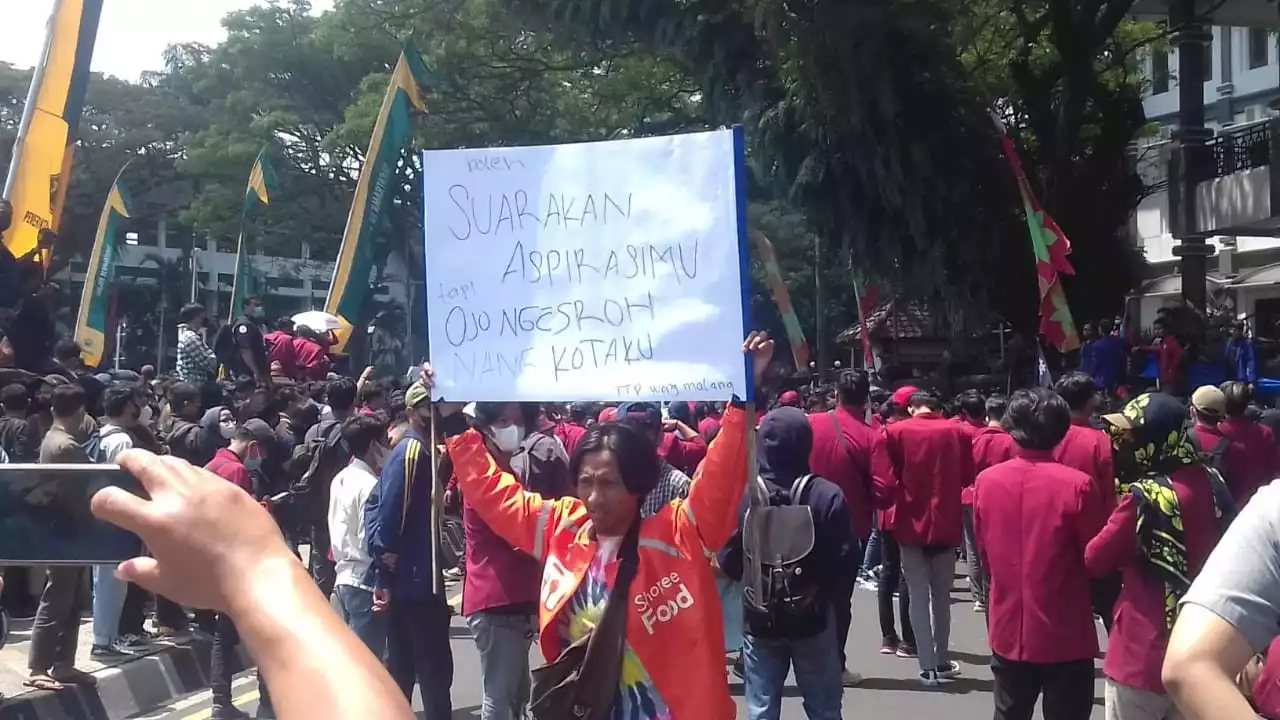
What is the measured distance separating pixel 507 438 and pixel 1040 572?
2963mm

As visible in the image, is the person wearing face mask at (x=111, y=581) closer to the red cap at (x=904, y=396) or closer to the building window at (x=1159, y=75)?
the red cap at (x=904, y=396)

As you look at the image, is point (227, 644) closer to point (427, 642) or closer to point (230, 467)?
point (230, 467)

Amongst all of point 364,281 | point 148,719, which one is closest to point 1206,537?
point 148,719

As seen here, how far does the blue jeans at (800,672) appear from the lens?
512cm

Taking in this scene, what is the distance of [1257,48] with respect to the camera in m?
33.0

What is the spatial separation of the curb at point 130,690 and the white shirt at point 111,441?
135 centimetres

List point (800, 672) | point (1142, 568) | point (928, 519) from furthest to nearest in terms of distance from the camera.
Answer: point (928, 519) < point (800, 672) < point (1142, 568)

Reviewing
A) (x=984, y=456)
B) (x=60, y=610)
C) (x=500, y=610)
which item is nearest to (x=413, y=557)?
(x=500, y=610)

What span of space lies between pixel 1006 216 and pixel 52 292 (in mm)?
15351

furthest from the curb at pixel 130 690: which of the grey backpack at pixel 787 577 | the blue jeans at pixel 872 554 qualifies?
the blue jeans at pixel 872 554

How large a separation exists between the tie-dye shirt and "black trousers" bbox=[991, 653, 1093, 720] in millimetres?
1927

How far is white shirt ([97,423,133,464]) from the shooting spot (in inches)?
293

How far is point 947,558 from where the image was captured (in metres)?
7.86

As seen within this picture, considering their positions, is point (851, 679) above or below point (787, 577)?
below
